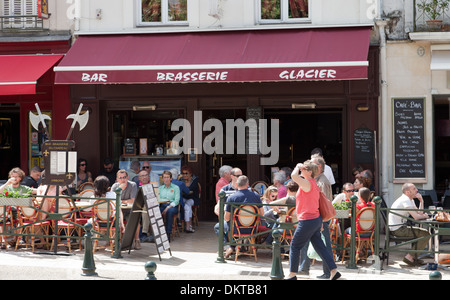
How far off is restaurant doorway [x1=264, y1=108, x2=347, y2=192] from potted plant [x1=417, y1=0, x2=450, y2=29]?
2.62 meters

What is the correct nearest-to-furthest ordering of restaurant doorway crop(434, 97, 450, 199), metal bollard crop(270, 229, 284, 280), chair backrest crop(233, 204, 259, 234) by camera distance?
metal bollard crop(270, 229, 284, 280) < chair backrest crop(233, 204, 259, 234) < restaurant doorway crop(434, 97, 450, 199)

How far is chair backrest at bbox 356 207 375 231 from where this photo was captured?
10953 millimetres

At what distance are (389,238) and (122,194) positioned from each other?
14.4 feet

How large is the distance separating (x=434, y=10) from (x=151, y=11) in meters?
5.76

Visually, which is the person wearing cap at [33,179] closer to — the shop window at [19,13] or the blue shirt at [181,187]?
the blue shirt at [181,187]

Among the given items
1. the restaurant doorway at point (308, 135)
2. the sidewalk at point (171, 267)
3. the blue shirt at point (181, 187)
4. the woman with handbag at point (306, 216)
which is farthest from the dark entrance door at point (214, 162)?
the woman with handbag at point (306, 216)

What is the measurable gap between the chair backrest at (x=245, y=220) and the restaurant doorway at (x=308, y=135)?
4050 millimetres

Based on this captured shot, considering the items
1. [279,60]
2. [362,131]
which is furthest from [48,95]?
[362,131]

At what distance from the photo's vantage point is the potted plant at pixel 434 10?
14.0 m

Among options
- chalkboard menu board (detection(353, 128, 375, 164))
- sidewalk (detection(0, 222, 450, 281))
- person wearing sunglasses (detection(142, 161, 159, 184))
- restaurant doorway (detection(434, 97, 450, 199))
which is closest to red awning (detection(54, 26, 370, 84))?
chalkboard menu board (detection(353, 128, 375, 164))

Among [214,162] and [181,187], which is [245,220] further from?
[214,162]

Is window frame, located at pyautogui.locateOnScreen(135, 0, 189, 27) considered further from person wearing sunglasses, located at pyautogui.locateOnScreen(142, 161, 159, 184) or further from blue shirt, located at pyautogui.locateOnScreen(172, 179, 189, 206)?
blue shirt, located at pyautogui.locateOnScreen(172, 179, 189, 206)

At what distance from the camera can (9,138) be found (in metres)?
16.9

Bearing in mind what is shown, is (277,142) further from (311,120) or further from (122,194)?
(122,194)
